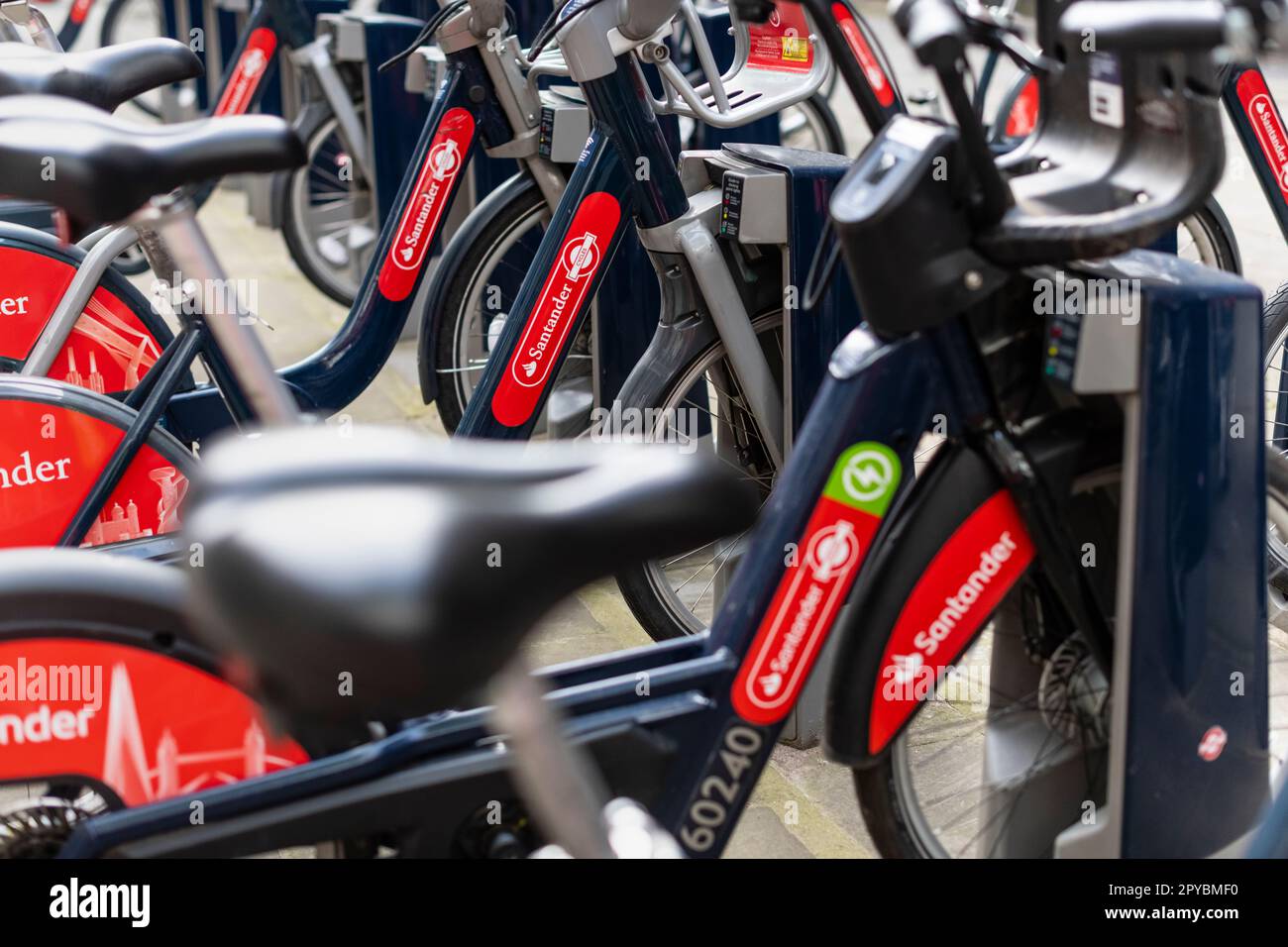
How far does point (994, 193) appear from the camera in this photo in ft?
6.16

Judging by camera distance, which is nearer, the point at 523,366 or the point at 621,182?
the point at 621,182

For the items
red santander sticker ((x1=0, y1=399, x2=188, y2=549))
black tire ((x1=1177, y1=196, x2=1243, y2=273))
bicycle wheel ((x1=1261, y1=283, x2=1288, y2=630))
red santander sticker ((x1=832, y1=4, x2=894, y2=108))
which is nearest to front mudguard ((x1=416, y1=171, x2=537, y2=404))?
red santander sticker ((x1=832, y1=4, x2=894, y2=108))

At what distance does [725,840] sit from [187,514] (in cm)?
101

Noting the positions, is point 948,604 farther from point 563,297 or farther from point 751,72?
point 751,72

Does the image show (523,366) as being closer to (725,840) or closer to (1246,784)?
(725,840)

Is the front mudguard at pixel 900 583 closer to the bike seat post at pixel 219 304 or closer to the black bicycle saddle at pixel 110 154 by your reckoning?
the bike seat post at pixel 219 304

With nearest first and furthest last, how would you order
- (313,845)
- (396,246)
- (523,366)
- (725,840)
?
(313,845), (725,840), (523,366), (396,246)

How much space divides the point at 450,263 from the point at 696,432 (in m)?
0.86

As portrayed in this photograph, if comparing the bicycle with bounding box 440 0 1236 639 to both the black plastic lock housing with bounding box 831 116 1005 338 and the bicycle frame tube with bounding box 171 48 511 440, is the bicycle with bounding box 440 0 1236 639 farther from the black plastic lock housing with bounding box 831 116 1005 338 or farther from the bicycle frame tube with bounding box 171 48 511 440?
the black plastic lock housing with bounding box 831 116 1005 338

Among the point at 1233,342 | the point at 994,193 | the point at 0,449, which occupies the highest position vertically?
the point at 994,193

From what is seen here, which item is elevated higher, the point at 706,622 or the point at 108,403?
the point at 108,403

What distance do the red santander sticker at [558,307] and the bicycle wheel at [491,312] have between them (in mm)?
325

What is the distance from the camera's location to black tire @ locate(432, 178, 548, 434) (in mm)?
3742

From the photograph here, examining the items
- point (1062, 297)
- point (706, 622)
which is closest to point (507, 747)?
point (1062, 297)
